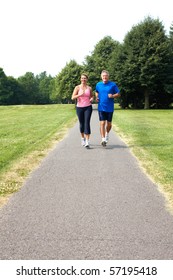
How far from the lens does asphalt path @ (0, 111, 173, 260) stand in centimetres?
337

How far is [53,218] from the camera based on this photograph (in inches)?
168

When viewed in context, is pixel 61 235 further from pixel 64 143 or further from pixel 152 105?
pixel 152 105

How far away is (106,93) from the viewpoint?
10.2 m

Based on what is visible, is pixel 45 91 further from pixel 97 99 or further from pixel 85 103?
pixel 85 103

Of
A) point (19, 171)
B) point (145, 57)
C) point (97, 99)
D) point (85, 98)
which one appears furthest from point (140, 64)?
point (19, 171)

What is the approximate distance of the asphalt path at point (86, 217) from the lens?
337 centimetres

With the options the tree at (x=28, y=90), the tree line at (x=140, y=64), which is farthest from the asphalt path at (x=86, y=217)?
the tree at (x=28, y=90)

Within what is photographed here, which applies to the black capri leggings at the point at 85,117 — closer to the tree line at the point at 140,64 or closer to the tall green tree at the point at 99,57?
the tree line at the point at 140,64

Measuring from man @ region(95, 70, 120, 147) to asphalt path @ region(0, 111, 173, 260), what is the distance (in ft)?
11.3

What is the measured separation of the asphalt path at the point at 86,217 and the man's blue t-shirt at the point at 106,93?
3579 mm

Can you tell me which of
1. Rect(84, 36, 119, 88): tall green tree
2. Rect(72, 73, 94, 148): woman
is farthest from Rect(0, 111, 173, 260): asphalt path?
Rect(84, 36, 119, 88): tall green tree

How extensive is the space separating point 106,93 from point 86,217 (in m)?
6.46
